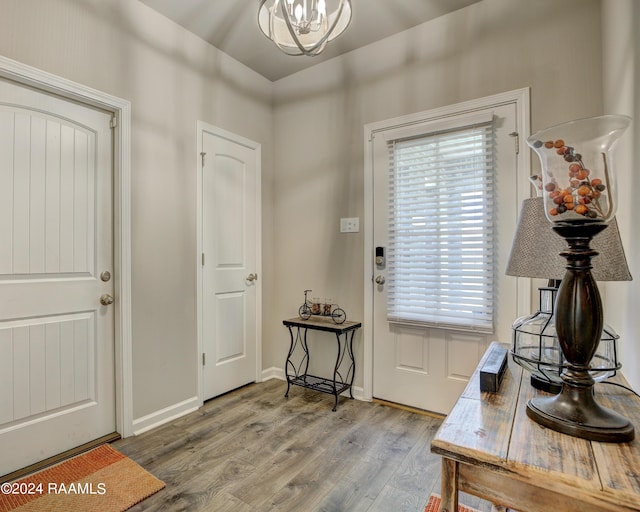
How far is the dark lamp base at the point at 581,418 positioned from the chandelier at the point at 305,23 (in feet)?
5.44

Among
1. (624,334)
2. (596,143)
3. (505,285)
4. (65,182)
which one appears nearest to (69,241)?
(65,182)

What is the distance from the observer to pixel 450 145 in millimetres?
2463

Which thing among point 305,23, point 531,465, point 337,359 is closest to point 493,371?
point 531,465

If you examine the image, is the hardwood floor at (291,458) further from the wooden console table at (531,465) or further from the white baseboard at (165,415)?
the wooden console table at (531,465)

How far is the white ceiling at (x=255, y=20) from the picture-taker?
2367 mm

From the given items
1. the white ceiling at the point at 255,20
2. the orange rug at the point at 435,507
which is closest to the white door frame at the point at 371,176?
the white ceiling at the point at 255,20

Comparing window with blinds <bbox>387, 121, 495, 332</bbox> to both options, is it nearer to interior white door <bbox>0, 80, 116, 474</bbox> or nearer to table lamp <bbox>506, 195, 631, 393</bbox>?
table lamp <bbox>506, 195, 631, 393</bbox>

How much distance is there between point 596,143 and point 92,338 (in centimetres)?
257

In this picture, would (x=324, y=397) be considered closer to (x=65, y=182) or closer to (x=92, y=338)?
(x=92, y=338)

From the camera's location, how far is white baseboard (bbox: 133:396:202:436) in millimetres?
2295

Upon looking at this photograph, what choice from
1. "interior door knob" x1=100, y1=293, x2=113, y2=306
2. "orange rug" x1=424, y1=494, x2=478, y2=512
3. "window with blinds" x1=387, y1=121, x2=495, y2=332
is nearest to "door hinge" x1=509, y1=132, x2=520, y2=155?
"window with blinds" x1=387, y1=121, x2=495, y2=332

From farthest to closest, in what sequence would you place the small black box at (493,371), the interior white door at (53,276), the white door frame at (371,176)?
the white door frame at (371,176) < the interior white door at (53,276) < the small black box at (493,371)

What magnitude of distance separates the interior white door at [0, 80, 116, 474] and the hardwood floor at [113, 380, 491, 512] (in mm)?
413

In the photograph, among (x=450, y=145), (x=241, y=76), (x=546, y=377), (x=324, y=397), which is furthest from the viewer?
(x=241, y=76)
